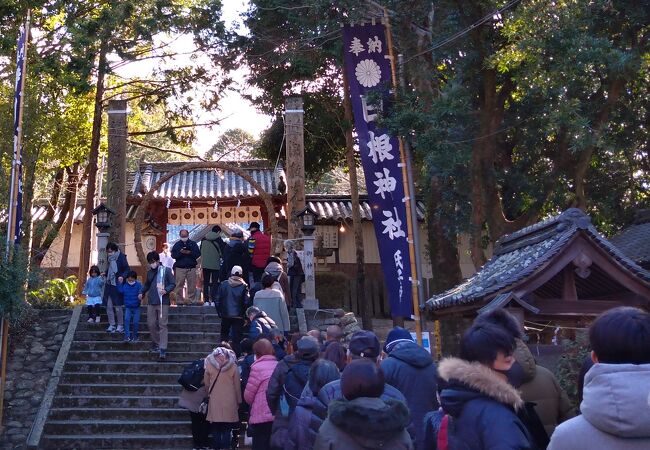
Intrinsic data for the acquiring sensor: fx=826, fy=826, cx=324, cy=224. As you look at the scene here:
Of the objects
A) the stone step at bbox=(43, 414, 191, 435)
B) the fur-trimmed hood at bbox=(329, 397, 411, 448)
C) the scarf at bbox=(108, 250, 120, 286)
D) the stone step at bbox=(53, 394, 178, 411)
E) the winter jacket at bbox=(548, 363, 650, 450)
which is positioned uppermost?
the scarf at bbox=(108, 250, 120, 286)

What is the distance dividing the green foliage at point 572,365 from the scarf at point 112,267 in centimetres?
1001

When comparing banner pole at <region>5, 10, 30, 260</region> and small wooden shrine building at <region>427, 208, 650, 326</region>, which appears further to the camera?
banner pole at <region>5, 10, 30, 260</region>

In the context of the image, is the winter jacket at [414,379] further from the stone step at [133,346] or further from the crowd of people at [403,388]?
the stone step at [133,346]

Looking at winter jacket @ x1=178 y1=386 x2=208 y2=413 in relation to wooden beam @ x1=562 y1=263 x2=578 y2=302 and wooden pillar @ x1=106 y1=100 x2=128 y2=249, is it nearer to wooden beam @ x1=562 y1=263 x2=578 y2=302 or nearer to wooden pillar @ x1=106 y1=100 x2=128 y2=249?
wooden beam @ x1=562 y1=263 x2=578 y2=302

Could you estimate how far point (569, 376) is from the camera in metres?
7.27

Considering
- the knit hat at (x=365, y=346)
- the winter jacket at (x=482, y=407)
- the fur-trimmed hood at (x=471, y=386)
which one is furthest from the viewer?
the knit hat at (x=365, y=346)

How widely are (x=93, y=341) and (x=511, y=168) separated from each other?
9.34 m

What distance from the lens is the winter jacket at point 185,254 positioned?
16.8m

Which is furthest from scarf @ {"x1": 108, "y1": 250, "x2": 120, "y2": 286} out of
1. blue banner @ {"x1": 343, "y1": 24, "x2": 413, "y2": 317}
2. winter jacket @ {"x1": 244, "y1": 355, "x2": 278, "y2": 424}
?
winter jacket @ {"x1": 244, "y1": 355, "x2": 278, "y2": 424}

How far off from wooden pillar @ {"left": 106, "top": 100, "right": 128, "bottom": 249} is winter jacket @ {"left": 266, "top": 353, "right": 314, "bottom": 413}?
11.5 m

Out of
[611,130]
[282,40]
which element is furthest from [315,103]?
[611,130]

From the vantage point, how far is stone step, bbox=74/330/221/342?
15859 millimetres

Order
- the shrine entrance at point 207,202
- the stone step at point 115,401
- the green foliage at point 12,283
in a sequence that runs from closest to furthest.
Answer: the green foliage at point 12,283 < the stone step at point 115,401 < the shrine entrance at point 207,202

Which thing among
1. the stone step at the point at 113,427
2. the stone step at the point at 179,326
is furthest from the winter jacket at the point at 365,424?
the stone step at the point at 179,326
